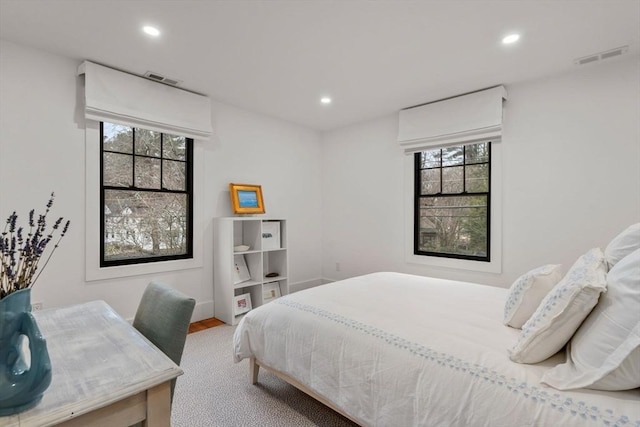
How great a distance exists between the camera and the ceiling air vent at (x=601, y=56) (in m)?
2.54

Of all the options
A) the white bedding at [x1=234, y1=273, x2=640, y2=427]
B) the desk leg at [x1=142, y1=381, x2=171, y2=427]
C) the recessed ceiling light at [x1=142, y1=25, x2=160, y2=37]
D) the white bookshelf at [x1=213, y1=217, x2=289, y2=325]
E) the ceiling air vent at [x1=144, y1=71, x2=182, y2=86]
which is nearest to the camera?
the desk leg at [x1=142, y1=381, x2=171, y2=427]

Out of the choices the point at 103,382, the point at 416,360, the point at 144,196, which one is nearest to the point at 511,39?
the point at 416,360

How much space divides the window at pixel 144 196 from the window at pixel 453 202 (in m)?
2.74

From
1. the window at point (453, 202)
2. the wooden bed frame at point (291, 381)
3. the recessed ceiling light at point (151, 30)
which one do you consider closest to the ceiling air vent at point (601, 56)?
the window at point (453, 202)

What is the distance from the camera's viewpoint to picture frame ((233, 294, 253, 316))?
360 cm

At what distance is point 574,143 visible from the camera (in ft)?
9.57

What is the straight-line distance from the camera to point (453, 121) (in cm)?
350

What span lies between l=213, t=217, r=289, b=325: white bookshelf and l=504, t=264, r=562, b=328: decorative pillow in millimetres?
2662

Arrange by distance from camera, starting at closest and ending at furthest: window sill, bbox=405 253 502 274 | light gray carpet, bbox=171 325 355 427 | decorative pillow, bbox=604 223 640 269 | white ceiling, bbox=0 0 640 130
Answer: decorative pillow, bbox=604 223 640 269 < light gray carpet, bbox=171 325 355 427 < white ceiling, bbox=0 0 640 130 < window sill, bbox=405 253 502 274

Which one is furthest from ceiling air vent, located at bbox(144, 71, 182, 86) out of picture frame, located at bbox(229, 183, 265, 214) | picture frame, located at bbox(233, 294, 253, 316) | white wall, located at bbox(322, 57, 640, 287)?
white wall, located at bbox(322, 57, 640, 287)

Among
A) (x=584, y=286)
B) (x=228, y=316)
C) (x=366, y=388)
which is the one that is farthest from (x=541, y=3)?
(x=228, y=316)

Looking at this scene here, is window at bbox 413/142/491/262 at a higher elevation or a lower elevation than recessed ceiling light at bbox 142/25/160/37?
lower

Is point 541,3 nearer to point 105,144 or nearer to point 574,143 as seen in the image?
point 574,143

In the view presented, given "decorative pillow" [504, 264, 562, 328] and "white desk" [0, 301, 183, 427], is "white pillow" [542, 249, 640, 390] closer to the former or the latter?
"decorative pillow" [504, 264, 562, 328]
